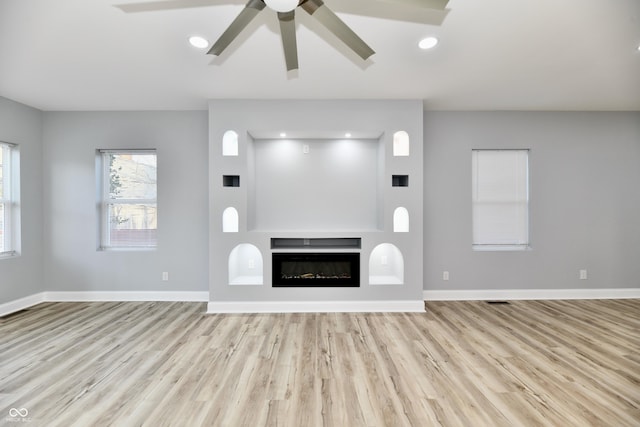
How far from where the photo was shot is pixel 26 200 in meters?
4.07

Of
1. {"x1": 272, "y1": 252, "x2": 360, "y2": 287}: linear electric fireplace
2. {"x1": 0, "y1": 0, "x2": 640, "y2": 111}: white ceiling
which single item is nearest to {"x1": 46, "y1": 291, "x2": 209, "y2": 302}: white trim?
{"x1": 272, "y1": 252, "x2": 360, "y2": 287}: linear electric fireplace

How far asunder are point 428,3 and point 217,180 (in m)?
3.02

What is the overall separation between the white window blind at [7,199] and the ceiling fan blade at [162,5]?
3179mm

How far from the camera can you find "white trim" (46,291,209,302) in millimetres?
4289

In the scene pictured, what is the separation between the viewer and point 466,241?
4367mm

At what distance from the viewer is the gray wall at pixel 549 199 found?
14.3ft

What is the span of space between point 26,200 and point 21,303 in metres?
1.37

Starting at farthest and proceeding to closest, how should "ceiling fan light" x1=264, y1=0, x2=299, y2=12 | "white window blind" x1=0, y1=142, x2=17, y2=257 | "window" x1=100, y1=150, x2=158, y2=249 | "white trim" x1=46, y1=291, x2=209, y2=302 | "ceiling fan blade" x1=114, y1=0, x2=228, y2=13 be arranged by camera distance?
"window" x1=100, y1=150, x2=158, y2=249 → "white trim" x1=46, y1=291, x2=209, y2=302 → "white window blind" x1=0, y1=142, x2=17, y2=257 → "ceiling fan blade" x1=114, y1=0, x2=228, y2=13 → "ceiling fan light" x1=264, y1=0, x2=299, y2=12

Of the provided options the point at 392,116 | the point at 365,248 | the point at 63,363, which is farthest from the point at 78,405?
the point at 392,116

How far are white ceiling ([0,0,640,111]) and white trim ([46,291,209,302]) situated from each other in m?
2.64

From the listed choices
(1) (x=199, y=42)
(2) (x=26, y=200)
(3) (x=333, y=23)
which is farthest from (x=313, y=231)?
(2) (x=26, y=200)

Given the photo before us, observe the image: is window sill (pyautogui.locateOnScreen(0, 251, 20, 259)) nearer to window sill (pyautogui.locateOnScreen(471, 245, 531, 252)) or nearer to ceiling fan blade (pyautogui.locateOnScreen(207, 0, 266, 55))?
ceiling fan blade (pyautogui.locateOnScreen(207, 0, 266, 55))

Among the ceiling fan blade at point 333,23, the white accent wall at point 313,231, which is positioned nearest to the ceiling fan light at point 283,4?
the ceiling fan blade at point 333,23

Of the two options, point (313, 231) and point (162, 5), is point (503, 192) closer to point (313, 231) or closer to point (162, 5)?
point (313, 231)
